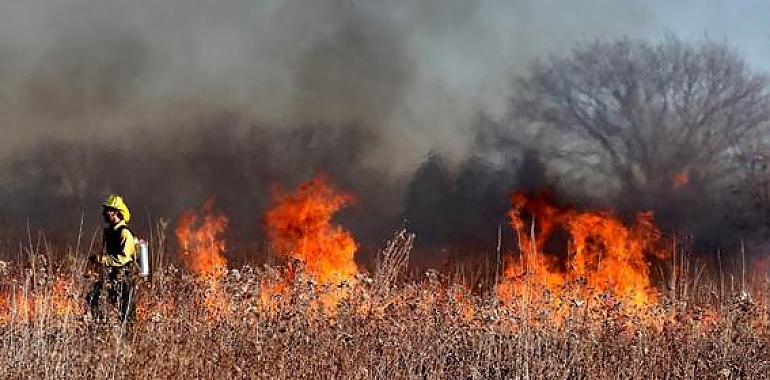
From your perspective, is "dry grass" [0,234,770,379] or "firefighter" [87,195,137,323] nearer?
"dry grass" [0,234,770,379]

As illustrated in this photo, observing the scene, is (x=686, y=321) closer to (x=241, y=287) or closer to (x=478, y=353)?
(x=478, y=353)

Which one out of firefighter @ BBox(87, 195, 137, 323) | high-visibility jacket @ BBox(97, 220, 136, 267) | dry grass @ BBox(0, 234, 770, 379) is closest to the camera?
dry grass @ BBox(0, 234, 770, 379)

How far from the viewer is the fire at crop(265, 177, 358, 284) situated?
15836mm

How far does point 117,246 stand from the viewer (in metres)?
10.4

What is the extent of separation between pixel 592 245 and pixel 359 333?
9293 millimetres

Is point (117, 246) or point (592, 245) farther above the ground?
point (592, 245)

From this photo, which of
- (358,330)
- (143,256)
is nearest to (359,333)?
(358,330)

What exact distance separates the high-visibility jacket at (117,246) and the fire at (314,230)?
4561 millimetres

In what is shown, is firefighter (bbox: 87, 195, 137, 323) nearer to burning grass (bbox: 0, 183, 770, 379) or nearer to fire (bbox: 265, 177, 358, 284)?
burning grass (bbox: 0, 183, 770, 379)

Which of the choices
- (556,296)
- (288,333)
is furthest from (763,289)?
(288,333)

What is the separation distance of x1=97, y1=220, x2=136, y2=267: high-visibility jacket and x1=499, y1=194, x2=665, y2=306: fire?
6718mm

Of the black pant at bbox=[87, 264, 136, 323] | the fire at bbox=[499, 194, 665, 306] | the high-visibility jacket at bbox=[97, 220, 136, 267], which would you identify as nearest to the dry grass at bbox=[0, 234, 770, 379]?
the black pant at bbox=[87, 264, 136, 323]

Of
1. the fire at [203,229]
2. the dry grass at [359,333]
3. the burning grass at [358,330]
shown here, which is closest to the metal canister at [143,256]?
the dry grass at [359,333]

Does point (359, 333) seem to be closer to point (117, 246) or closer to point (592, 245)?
point (117, 246)
